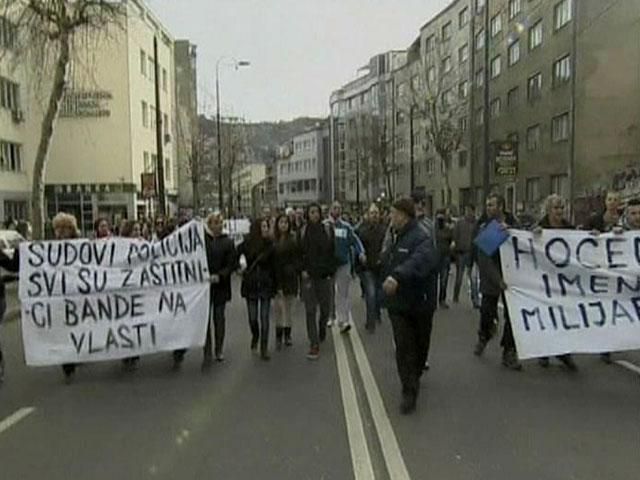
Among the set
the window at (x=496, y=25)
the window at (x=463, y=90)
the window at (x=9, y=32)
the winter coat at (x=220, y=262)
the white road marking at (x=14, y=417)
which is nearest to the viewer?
the white road marking at (x=14, y=417)

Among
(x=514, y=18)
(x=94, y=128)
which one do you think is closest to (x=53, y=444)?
(x=94, y=128)

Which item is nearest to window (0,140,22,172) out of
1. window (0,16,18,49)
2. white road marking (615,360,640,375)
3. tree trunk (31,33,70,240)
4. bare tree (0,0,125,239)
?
window (0,16,18,49)

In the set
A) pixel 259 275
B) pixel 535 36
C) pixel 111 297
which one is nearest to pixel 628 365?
pixel 259 275

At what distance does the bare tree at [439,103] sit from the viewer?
45.9 metres

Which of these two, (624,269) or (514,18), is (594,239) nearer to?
(624,269)

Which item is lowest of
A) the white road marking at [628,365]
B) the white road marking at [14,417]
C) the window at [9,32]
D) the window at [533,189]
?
the white road marking at [14,417]

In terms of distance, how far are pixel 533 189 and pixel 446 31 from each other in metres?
25.0

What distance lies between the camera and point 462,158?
193 feet

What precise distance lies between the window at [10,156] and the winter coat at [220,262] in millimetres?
32651

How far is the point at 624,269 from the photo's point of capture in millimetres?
7516

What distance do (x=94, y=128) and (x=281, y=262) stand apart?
1468 inches

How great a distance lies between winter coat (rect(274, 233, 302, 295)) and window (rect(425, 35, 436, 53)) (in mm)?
59393

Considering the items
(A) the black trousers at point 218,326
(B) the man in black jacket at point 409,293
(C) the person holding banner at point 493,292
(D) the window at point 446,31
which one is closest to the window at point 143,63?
(D) the window at point 446,31

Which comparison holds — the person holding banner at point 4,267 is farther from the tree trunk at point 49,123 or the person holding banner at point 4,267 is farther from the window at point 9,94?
the window at point 9,94
